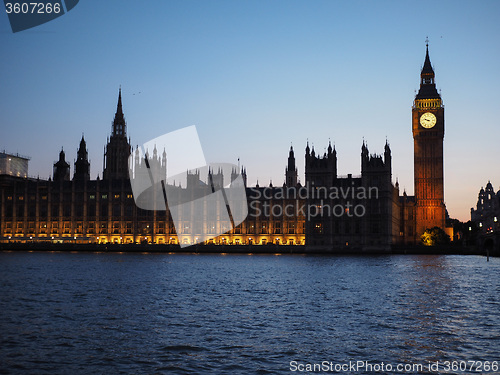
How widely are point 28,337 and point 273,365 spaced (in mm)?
11681

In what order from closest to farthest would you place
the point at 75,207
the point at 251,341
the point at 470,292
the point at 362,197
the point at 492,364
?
the point at 492,364 < the point at 251,341 < the point at 470,292 < the point at 362,197 < the point at 75,207

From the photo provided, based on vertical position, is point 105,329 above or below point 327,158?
below

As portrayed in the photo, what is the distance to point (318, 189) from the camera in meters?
132

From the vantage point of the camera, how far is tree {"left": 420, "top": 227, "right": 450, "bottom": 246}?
Answer: 138000 mm

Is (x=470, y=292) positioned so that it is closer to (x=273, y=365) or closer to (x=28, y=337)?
(x=273, y=365)

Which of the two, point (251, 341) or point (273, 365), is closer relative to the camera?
point (273, 365)

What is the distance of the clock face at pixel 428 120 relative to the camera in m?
160

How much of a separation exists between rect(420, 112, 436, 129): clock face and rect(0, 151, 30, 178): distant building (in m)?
130

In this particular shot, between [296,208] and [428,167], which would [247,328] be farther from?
[428,167]

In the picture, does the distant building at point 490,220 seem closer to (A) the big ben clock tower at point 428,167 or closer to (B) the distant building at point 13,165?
(A) the big ben clock tower at point 428,167

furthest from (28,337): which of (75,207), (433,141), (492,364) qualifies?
(433,141)

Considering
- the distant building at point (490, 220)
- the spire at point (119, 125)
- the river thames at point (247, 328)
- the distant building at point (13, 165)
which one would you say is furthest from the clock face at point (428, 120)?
the distant building at point (13, 165)

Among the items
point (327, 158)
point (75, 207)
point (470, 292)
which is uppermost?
point (327, 158)

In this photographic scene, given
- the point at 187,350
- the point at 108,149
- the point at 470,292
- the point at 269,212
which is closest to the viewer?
the point at 187,350
